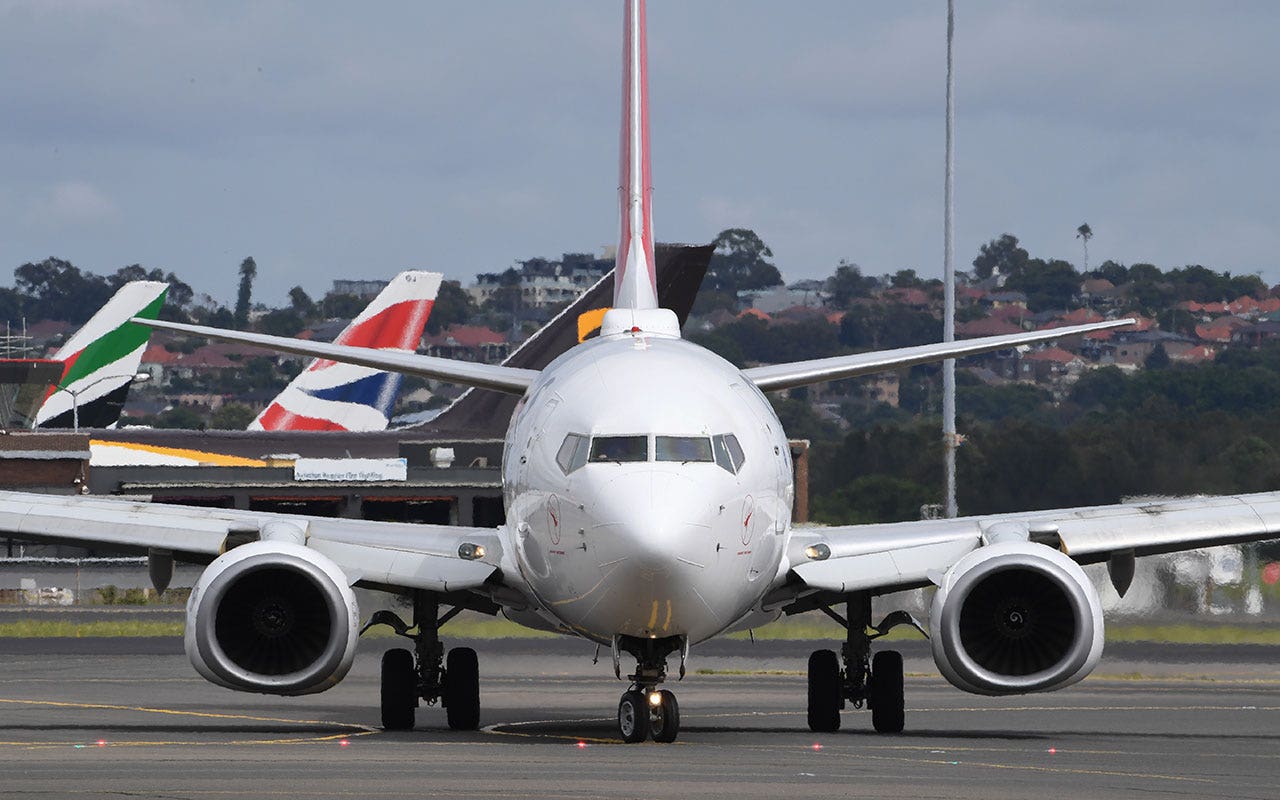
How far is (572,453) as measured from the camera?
2025 centimetres

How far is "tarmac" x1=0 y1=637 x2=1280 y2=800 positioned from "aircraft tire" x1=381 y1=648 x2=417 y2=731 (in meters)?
0.27

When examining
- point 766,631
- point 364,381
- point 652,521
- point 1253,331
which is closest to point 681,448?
point 652,521

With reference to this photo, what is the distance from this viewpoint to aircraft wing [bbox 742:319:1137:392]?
24.3 meters

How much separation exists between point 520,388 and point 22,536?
5.32 metres

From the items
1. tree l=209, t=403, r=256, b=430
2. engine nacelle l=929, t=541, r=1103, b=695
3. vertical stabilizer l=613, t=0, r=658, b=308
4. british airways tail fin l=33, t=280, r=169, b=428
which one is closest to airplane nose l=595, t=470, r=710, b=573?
engine nacelle l=929, t=541, r=1103, b=695

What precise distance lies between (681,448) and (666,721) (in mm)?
2738

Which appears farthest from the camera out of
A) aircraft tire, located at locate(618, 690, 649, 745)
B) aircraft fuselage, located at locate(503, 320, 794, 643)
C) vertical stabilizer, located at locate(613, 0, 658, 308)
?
vertical stabilizer, located at locate(613, 0, 658, 308)

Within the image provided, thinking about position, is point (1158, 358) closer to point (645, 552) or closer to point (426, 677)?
point (426, 677)

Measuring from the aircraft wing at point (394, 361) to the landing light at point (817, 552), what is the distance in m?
3.62

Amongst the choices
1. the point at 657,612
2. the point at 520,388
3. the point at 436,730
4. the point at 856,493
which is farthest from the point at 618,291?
the point at 856,493

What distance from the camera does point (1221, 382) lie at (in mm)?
91938

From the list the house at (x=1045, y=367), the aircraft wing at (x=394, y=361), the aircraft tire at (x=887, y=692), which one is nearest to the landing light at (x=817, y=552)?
the aircraft tire at (x=887, y=692)

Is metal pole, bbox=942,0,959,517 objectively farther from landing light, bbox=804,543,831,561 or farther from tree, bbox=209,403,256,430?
tree, bbox=209,403,256,430

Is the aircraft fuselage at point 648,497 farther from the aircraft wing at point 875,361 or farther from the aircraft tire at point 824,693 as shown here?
the aircraft tire at point 824,693
